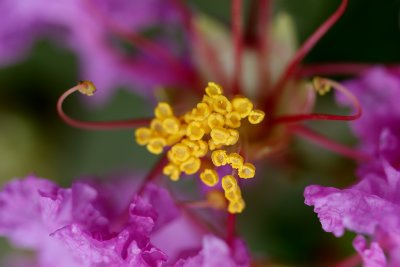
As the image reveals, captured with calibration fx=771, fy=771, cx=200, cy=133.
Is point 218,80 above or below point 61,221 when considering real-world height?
above

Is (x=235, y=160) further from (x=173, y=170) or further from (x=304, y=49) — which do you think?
(x=304, y=49)

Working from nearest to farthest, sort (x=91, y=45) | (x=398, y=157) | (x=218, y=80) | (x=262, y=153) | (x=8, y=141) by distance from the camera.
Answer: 1. (x=398, y=157)
2. (x=262, y=153)
3. (x=218, y=80)
4. (x=91, y=45)
5. (x=8, y=141)

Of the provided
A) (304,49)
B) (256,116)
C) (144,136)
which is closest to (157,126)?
(144,136)

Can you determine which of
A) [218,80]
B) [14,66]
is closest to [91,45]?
[218,80]

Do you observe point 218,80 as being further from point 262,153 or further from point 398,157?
point 398,157

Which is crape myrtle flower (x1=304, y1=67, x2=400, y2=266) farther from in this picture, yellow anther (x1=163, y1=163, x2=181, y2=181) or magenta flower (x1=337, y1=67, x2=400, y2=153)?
yellow anther (x1=163, y1=163, x2=181, y2=181)

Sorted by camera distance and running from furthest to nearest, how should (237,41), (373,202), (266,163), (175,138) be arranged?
(266,163)
(237,41)
(175,138)
(373,202)

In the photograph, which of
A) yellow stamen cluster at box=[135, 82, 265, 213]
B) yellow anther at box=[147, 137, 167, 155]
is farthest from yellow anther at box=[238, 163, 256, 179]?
yellow anther at box=[147, 137, 167, 155]
